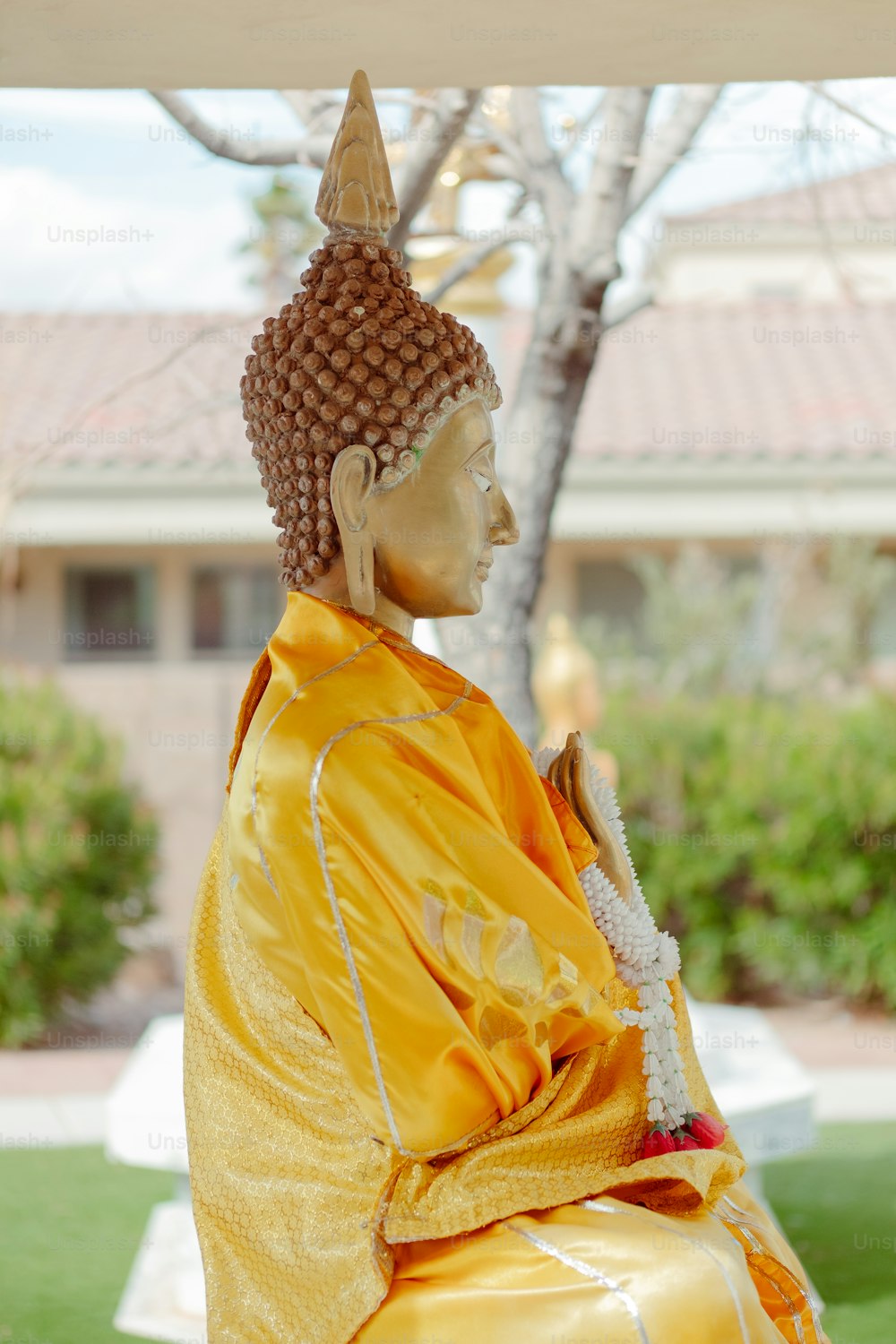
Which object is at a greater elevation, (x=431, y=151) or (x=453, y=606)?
(x=431, y=151)

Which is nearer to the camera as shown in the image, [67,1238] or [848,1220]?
[67,1238]

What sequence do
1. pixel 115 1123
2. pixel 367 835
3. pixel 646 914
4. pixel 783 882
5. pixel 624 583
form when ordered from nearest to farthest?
1. pixel 367 835
2. pixel 646 914
3. pixel 115 1123
4. pixel 783 882
5. pixel 624 583

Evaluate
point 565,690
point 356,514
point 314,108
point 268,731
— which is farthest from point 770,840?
point 268,731

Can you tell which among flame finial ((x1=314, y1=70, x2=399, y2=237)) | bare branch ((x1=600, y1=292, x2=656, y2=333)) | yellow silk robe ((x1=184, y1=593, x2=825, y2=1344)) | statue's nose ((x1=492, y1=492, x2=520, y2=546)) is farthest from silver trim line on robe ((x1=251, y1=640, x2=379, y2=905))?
bare branch ((x1=600, y1=292, x2=656, y2=333))

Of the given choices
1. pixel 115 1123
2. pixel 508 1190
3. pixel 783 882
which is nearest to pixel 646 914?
pixel 508 1190

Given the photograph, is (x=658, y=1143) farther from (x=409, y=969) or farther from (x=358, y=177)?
(x=358, y=177)

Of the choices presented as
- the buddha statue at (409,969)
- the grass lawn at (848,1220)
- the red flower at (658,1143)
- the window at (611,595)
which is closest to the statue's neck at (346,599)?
the buddha statue at (409,969)

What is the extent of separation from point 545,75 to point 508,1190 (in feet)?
7.07

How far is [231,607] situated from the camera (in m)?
12.0

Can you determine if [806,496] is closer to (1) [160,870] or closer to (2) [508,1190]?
(1) [160,870]

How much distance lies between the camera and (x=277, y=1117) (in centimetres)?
204

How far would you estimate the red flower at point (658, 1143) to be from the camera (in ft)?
6.85

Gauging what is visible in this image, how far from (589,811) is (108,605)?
390 inches

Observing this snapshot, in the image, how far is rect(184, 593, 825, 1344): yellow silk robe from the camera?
5.99 ft
